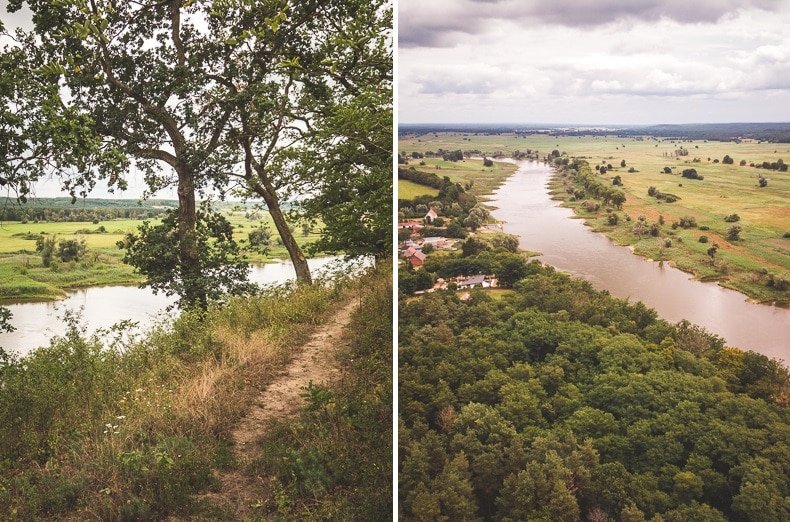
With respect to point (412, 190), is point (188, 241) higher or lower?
lower

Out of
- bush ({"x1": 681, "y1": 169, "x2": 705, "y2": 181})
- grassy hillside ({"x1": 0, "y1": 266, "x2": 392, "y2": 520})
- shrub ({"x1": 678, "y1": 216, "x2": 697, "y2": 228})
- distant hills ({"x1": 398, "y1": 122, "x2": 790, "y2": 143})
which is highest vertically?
distant hills ({"x1": 398, "y1": 122, "x2": 790, "y2": 143})

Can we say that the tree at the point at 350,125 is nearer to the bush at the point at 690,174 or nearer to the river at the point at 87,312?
Result: the river at the point at 87,312

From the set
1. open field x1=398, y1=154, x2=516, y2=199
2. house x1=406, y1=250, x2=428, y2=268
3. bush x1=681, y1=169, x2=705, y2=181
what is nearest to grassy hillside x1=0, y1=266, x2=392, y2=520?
house x1=406, y1=250, x2=428, y2=268

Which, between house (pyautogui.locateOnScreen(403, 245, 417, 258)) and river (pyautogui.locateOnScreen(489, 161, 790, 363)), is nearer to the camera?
river (pyautogui.locateOnScreen(489, 161, 790, 363))

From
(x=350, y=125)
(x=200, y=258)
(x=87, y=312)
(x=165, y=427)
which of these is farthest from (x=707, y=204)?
(x=87, y=312)

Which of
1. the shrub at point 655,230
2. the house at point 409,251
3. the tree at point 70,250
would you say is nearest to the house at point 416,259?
the house at point 409,251

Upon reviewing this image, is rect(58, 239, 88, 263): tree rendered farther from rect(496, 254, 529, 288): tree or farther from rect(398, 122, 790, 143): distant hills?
rect(496, 254, 529, 288): tree

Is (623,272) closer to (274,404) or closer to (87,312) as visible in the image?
(274,404)
